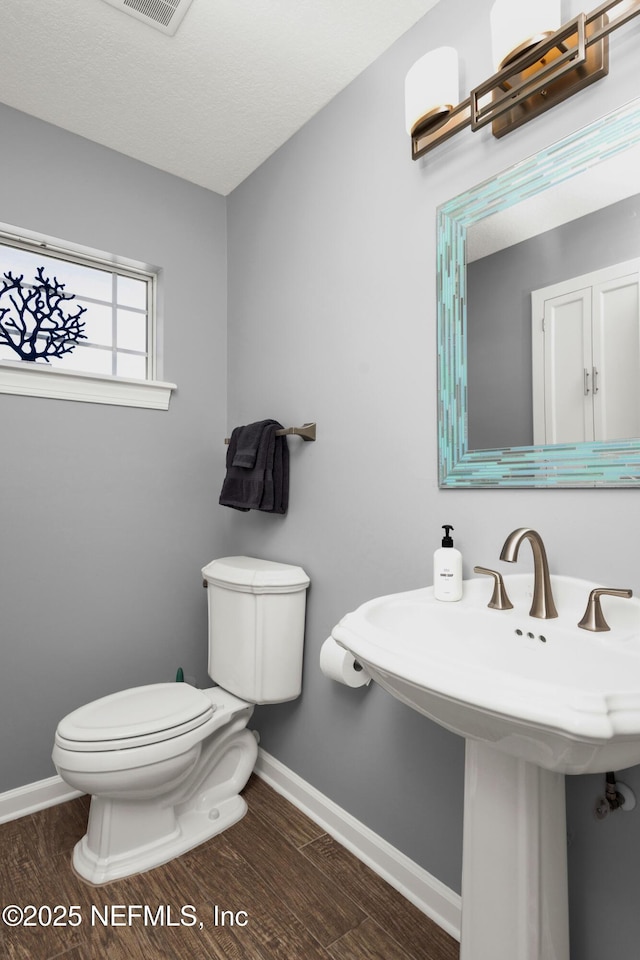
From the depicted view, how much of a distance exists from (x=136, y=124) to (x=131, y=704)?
78.7 inches

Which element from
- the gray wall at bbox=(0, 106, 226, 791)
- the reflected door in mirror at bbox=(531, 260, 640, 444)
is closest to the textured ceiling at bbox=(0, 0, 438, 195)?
the gray wall at bbox=(0, 106, 226, 791)

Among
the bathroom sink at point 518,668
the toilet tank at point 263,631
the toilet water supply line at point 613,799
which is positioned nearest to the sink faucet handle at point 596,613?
the bathroom sink at point 518,668

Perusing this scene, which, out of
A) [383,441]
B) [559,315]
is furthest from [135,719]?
[559,315]

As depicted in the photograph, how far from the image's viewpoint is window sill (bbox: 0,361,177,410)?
5.92 feet

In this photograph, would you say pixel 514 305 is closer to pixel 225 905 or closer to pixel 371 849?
pixel 371 849

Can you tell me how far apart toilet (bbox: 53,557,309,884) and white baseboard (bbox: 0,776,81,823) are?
31cm

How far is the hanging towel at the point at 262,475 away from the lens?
6.17ft

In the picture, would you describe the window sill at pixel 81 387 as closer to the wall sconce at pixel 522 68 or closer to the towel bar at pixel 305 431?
the towel bar at pixel 305 431

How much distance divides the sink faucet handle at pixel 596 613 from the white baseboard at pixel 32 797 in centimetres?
184

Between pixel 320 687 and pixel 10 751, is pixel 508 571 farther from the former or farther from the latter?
pixel 10 751

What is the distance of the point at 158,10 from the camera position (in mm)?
1451

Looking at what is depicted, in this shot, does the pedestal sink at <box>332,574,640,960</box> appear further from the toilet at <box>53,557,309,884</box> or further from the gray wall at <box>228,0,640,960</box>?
the toilet at <box>53,557,309,884</box>

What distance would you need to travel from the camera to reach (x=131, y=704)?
5.42 feet

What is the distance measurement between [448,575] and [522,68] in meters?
1.10
